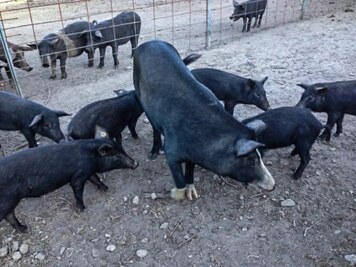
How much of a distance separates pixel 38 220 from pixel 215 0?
9750mm

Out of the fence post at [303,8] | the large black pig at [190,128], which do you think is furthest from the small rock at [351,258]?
the fence post at [303,8]

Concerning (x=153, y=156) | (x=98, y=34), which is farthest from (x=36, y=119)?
(x=98, y=34)

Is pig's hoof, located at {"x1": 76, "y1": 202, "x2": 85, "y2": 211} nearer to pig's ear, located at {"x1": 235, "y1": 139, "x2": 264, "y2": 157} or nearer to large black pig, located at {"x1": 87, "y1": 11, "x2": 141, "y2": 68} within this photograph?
pig's ear, located at {"x1": 235, "y1": 139, "x2": 264, "y2": 157}

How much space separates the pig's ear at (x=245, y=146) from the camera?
2873 millimetres

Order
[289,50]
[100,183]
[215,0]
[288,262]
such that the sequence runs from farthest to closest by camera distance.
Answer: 1. [215,0]
2. [289,50]
3. [100,183]
4. [288,262]

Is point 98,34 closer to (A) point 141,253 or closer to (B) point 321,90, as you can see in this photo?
(B) point 321,90

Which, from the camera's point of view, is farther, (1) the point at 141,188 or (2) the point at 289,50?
(2) the point at 289,50

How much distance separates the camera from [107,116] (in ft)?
13.4

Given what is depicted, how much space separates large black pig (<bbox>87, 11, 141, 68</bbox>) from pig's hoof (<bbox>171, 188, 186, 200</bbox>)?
3.93 metres

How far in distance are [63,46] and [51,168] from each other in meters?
3.82

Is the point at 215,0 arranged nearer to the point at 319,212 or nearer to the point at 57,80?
the point at 57,80

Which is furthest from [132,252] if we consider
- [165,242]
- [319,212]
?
[319,212]

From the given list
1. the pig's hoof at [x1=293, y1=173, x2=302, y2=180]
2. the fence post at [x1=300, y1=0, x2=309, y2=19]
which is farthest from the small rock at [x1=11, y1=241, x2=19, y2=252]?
the fence post at [x1=300, y1=0, x2=309, y2=19]

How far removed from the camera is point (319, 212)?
348 cm
